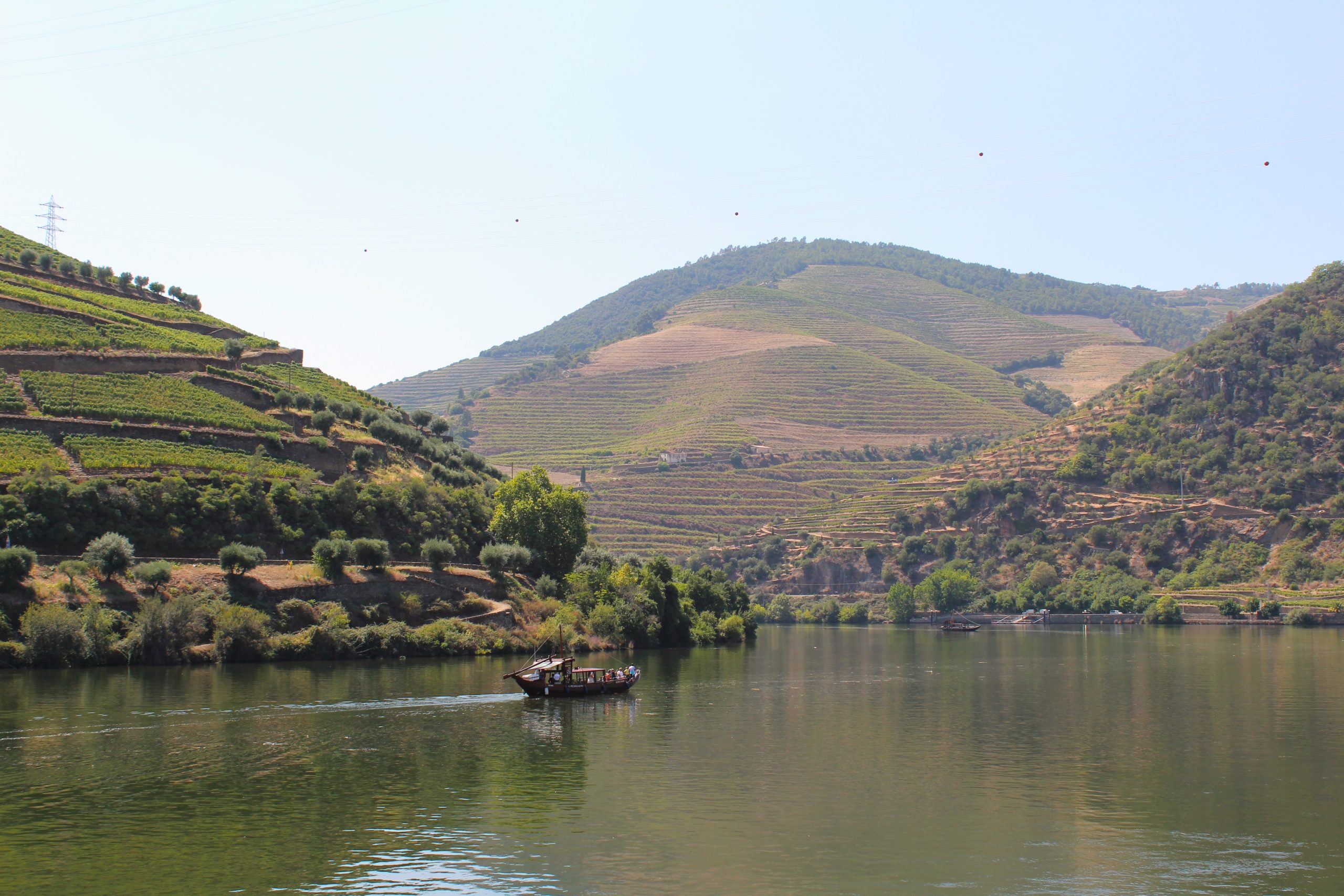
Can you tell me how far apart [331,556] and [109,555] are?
1253cm

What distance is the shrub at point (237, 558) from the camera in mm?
69375

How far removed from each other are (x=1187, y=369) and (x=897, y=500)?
49.8 metres

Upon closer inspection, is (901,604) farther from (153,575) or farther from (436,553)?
(153,575)

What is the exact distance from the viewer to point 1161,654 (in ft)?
291

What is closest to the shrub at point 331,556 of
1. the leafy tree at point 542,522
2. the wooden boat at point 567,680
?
the wooden boat at point 567,680

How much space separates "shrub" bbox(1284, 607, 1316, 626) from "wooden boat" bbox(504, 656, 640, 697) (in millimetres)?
98693

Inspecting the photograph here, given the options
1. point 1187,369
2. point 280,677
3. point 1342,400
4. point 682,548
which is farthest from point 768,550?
point 280,677

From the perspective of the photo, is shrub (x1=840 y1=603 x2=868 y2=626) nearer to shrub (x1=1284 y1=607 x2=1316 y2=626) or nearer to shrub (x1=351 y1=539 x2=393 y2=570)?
shrub (x1=1284 y1=607 x2=1316 y2=626)

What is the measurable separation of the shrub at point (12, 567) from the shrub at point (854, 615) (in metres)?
123

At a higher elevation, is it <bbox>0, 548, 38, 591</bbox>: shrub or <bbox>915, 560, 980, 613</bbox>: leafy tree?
<bbox>0, 548, 38, 591</bbox>: shrub

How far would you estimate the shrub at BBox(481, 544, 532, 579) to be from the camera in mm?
83875

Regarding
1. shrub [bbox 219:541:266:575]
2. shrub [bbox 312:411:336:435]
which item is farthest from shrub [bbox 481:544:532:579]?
shrub [bbox 312:411:336:435]

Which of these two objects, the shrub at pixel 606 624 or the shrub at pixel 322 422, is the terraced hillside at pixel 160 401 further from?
the shrub at pixel 606 624

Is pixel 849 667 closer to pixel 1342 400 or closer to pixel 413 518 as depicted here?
pixel 413 518
